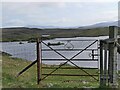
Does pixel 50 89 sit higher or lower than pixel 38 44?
lower

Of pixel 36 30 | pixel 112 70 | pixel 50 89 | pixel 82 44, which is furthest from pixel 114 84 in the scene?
pixel 36 30

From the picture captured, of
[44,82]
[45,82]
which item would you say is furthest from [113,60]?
[45,82]

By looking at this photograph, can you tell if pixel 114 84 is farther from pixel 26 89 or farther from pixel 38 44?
pixel 38 44

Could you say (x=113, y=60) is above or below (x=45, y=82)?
above

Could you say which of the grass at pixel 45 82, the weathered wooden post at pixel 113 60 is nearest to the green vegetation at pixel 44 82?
the grass at pixel 45 82

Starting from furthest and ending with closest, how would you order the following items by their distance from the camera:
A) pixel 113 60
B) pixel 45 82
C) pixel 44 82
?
pixel 45 82, pixel 44 82, pixel 113 60

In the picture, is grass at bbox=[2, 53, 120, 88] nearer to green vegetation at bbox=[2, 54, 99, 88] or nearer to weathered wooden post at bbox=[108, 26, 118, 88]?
green vegetation at bbox=[2, 54, 99, 88]

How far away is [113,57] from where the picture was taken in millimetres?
8828

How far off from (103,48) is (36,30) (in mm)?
169293

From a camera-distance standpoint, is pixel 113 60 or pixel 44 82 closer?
pixel 113 60

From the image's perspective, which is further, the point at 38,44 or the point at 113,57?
the point at 38,44

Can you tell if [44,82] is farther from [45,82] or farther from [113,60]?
[113,60]

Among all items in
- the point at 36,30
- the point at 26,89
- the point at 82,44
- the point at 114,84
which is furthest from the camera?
the point at 36,30

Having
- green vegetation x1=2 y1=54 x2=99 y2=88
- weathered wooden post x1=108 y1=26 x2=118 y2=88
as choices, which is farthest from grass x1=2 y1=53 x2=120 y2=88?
weathered wooden post x1=108 y1=26 x2=118 y2=88
